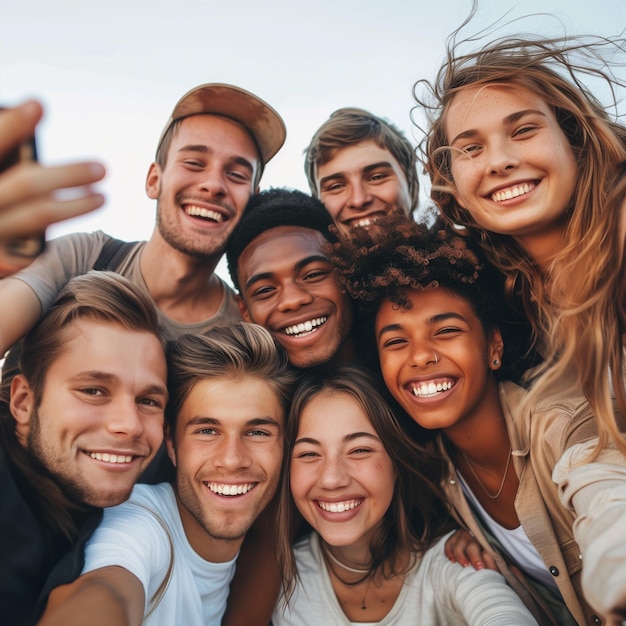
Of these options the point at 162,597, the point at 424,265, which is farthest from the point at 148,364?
the point at 424,265

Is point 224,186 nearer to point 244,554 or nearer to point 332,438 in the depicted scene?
point 332,438

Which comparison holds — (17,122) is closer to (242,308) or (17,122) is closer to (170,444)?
(170,444)

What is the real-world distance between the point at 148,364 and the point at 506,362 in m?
2.44

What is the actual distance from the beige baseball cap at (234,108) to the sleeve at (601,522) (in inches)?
144

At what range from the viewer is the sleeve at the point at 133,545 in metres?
2.87

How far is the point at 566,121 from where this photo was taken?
12.5 ft

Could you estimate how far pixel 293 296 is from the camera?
4.23 metres

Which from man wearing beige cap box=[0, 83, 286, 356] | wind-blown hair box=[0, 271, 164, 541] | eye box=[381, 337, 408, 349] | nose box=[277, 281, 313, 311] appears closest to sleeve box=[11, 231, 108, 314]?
man wearing beige cap box=[0, 83, 286, 356]

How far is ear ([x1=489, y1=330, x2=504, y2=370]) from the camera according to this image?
3857 mm

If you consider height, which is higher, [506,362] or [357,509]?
[506,362]

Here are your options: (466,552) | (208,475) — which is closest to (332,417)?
(208,475)

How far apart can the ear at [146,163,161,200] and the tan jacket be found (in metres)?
3.39

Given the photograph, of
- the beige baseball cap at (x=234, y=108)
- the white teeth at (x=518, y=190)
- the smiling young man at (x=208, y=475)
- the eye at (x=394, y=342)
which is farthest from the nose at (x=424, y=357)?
the beige baseball cap at (x=234, y=108)

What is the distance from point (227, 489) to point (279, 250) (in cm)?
179
